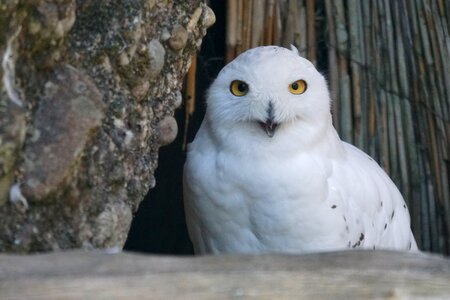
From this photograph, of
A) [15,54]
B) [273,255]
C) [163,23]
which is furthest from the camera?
[163,23]

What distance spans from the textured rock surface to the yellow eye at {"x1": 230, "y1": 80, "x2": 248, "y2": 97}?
292 millimetres

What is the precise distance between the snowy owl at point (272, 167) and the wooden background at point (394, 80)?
98cm

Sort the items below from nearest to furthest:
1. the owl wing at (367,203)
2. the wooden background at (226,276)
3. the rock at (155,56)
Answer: the wooden background at (226,276) < the rock at (155,56) < the owl wing at (367,203)

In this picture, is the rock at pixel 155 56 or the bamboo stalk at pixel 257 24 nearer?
the rock at pixel 155 56

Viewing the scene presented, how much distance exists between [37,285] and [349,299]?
22.2 inches

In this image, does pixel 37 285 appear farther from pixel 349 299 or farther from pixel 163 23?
pixel 163 23

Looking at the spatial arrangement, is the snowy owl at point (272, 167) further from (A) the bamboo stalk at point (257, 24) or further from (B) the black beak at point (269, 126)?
(A) the bamboo stalk at point (257, 24)

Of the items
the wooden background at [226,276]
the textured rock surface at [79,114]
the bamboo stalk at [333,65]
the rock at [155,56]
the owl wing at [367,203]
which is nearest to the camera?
the wooden background at [226,276]

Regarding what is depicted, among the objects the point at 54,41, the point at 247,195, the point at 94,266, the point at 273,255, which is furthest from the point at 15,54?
the point at 247,195

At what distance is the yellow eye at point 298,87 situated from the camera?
10.3ft

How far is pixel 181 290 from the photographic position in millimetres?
1912

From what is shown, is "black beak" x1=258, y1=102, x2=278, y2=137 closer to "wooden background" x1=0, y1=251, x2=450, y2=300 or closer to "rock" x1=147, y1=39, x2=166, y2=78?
"rock" x1=147, y1=39, x2=166, y2=78

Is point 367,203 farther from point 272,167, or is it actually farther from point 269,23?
point 269,23

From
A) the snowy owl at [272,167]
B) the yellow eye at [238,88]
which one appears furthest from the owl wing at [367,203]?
the yellow eye at [238,88]
